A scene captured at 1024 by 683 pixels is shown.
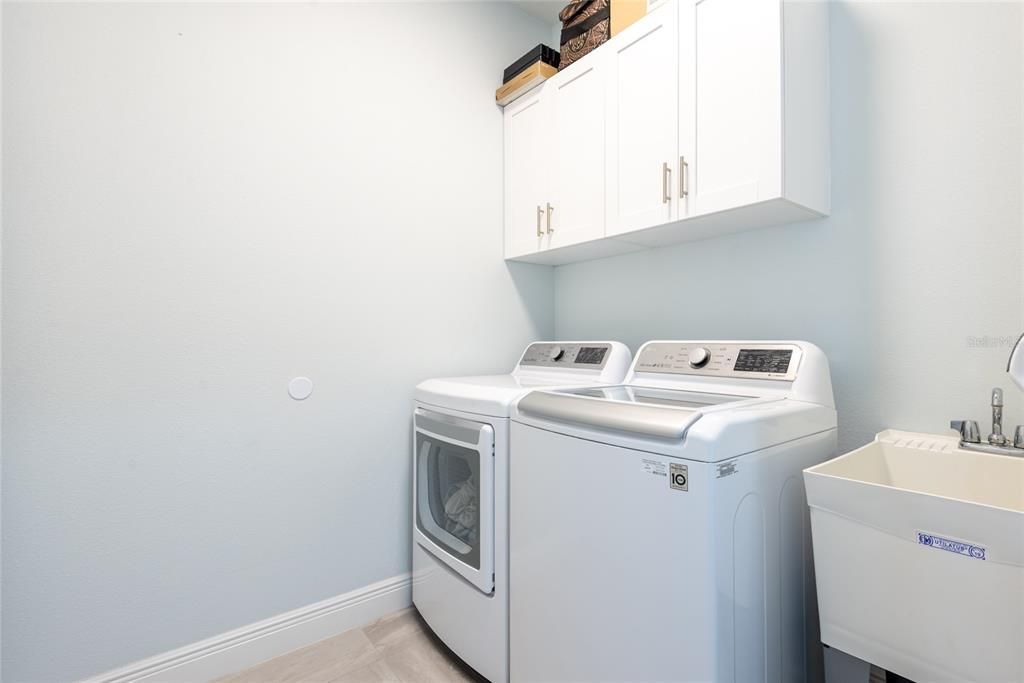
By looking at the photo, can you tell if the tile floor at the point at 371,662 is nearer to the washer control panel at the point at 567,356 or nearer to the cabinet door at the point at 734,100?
the washer control panel at the point at 567,356

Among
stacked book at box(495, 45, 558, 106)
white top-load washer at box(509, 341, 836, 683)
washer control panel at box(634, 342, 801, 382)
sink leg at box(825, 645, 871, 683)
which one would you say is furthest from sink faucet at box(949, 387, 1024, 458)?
stacked book at box(495, 45, 558, 106)

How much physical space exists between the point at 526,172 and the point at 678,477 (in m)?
1.59

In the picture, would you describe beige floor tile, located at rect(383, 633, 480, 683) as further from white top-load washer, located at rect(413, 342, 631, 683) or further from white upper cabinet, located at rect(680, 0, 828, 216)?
white upper cabinet, located at rect(680, 0, 828, 216)

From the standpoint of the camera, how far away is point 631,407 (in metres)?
1.09

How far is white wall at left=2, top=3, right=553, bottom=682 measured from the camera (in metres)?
1.30

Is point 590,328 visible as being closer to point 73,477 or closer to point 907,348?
point 907,348

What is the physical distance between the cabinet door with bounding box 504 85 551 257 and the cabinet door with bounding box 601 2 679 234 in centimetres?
37

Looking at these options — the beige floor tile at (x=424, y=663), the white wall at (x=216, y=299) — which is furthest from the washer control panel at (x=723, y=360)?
the beige floor tile at (x=424, y=663)

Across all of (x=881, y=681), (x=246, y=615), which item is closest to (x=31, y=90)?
(x=246, y=615)

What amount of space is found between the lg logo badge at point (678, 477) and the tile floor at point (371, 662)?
3.46 feet

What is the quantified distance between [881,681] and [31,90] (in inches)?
98.8

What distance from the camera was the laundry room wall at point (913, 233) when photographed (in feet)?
3.96

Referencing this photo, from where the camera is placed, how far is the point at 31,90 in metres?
1.28

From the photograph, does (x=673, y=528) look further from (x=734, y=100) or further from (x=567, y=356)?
(x=734, y=100)
